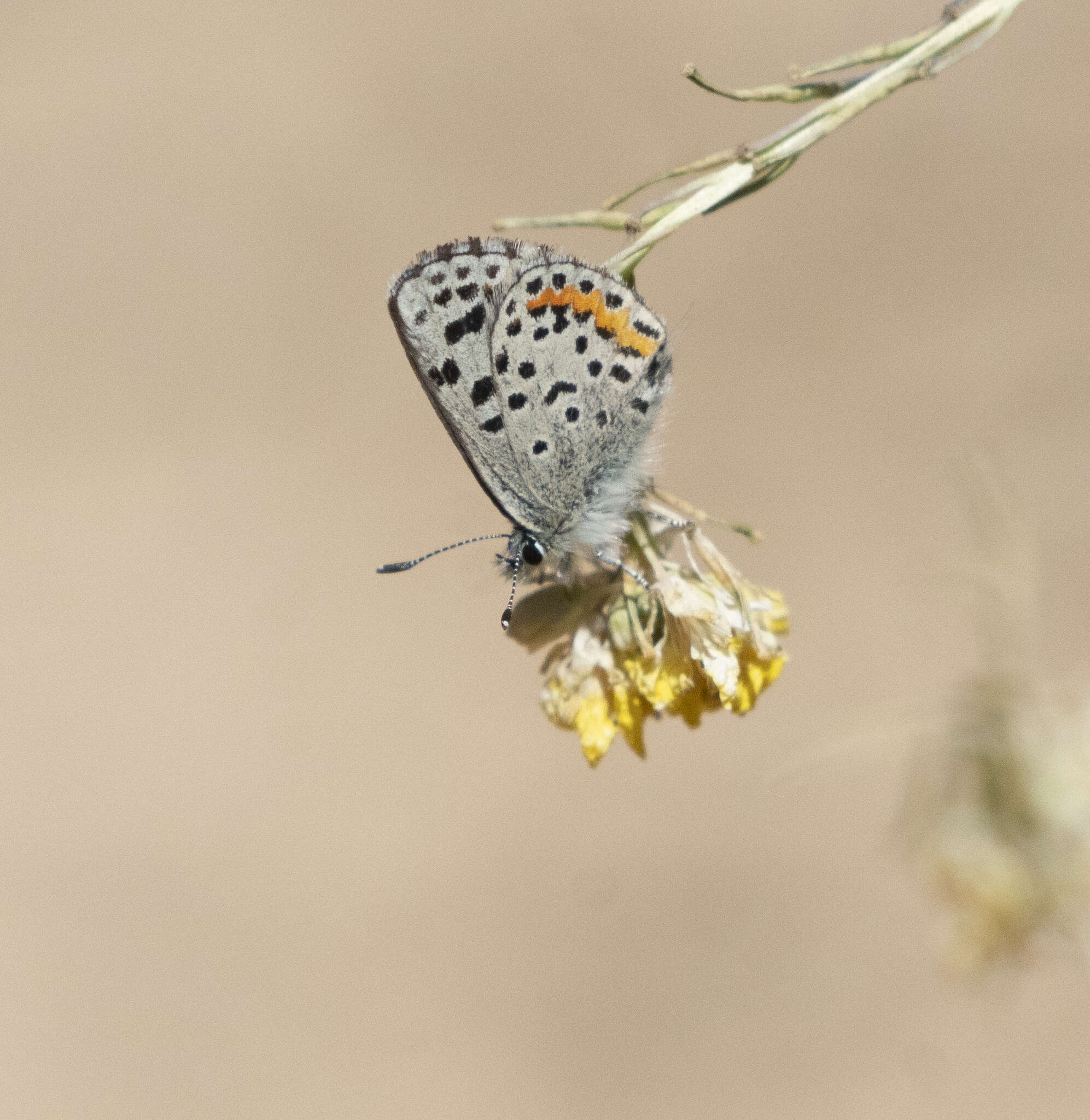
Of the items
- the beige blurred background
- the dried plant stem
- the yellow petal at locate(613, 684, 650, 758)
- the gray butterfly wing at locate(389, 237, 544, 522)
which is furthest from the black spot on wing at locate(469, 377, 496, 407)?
the beige blurred background

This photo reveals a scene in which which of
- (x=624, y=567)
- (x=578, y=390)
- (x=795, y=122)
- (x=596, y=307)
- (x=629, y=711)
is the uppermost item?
(x=795, y=122)

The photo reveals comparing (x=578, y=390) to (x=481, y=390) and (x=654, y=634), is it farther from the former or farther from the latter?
(x=654, y=634)

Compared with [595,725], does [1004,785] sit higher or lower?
lower

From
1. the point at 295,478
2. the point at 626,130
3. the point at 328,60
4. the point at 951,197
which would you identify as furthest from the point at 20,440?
the point at 951,197

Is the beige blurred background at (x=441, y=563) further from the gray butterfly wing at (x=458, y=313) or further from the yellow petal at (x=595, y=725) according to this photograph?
the gray butterfly wing at (x=458, y=313)

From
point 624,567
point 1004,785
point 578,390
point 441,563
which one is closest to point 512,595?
point 624,567

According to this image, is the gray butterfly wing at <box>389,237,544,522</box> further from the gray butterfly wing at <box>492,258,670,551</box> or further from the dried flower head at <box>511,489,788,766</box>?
the dried flower head at <box>511,489,788,766</box>

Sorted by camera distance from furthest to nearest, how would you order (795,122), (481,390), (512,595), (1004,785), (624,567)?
(1004,785)
(512,595)
(624,567)
(481,390)
(795,122)
